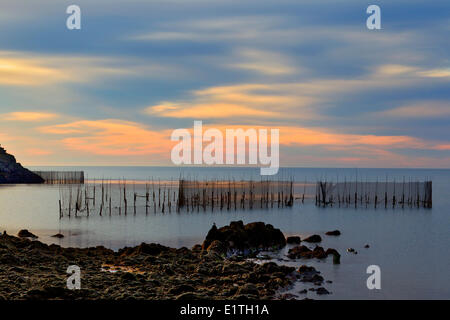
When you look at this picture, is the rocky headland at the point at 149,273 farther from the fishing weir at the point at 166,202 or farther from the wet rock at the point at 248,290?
the fishing weir at the point at 166,202

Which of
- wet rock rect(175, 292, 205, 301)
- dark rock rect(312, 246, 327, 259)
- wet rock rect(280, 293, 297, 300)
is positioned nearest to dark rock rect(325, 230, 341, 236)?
dark rock rect(312, 246, 327, 259)

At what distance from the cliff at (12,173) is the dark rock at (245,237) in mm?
68351

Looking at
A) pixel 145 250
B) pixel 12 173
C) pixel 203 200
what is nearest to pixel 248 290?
pixel 145 250

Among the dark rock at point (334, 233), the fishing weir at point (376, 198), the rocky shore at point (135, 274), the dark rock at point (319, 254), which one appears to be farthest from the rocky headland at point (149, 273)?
the fishing weir at point (376, 198)

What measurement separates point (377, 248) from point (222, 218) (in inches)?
582

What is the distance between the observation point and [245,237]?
23.5 m

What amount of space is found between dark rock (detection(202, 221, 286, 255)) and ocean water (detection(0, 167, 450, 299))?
0.99 metres

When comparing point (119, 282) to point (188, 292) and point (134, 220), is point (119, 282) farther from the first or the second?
point (134, 220)

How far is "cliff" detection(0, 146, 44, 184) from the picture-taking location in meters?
82.3

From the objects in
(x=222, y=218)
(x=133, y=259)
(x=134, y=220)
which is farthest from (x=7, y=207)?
(x=133, y=259)

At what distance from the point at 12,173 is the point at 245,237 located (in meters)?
71.0

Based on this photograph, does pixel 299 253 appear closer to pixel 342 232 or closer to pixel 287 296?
pixel 287 296

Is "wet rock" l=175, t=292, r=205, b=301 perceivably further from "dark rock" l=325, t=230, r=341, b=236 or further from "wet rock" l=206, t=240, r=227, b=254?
"dark rock" l=325, t=230, r=341, b=236
